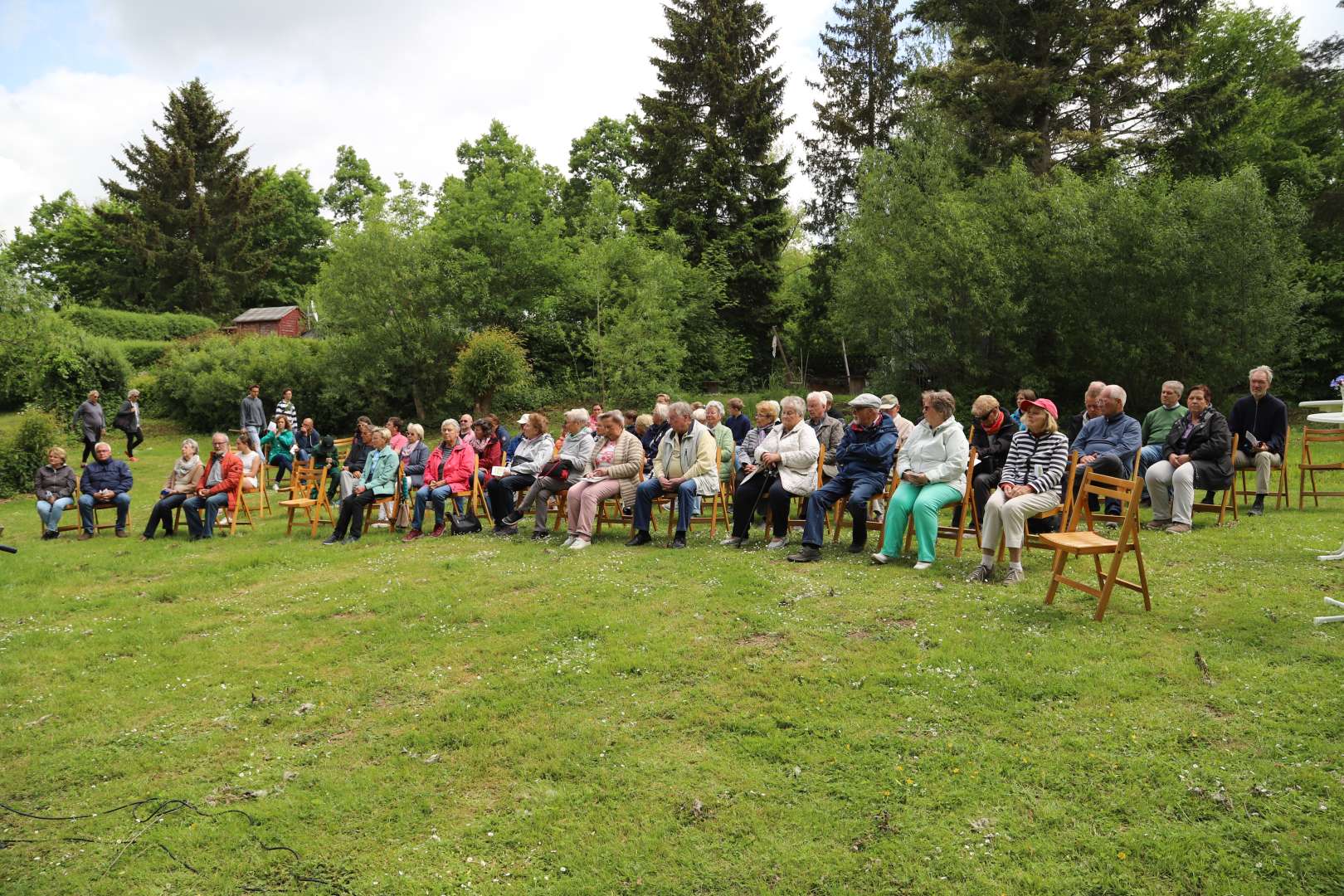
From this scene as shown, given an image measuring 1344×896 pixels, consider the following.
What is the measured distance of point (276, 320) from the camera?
143 feet

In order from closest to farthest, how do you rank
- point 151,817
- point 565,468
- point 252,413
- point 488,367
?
point 151,817 < point 565,468 < point 252,413 < point 488,367

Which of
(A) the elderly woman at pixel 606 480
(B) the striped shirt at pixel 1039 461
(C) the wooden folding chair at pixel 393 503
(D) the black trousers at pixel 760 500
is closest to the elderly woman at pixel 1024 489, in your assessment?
(B) the striped shirt at pixel 1039 461

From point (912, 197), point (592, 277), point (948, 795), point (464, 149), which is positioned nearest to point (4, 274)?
point (592, 277)

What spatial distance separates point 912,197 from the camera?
23000mm

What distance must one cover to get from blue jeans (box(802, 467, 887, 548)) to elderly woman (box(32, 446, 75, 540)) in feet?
34.9

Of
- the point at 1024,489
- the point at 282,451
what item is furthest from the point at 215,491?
the point at 1024,489

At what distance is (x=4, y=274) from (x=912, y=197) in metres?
23.6

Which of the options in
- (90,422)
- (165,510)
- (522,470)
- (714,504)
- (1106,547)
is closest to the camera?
(1106,547)

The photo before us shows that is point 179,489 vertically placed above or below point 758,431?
below

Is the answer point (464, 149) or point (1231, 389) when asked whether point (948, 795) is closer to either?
point (1231, 389)

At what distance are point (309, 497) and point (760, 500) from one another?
23.2ft

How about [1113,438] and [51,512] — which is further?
[51,512]

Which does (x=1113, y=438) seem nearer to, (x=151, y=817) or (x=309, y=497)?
(x=151, y=817)

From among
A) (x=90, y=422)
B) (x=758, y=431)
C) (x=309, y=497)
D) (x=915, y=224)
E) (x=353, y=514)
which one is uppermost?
(x=915, y=224)
